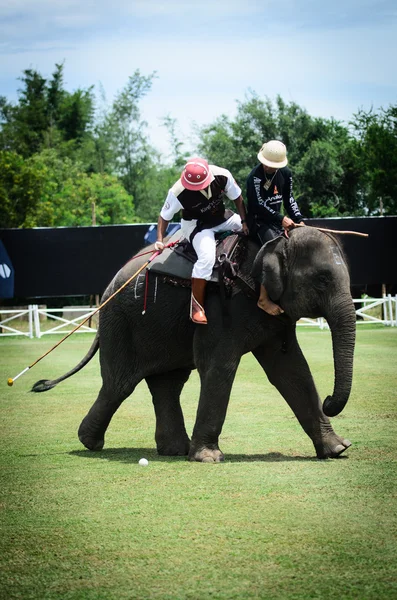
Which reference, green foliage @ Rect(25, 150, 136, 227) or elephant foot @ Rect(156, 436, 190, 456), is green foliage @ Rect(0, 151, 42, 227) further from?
elephant foot @ Rect(156, 436, 190, 456)

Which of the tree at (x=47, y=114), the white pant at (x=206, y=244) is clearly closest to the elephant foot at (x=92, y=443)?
the white pant at (x=206, y=244)

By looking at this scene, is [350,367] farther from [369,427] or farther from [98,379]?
[98,379]

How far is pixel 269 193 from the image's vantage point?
9055 mm

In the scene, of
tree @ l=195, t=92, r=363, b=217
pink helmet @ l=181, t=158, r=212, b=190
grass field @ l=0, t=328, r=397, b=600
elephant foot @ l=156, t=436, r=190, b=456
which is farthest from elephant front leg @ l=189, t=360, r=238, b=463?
tree @ l=195, t=92, r=363, b=217

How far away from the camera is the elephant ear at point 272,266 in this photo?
8.58 metres

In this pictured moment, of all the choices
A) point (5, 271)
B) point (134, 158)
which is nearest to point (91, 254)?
point (5, 271)

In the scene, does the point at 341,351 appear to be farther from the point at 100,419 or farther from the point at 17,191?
the point at 17,191

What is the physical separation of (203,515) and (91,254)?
23282 millimetres

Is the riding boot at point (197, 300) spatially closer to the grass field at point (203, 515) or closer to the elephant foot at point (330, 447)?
the grass field at point (203, 515)

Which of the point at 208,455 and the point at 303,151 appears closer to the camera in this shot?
the point at 208,455

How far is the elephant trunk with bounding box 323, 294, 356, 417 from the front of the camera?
8023 millimetres

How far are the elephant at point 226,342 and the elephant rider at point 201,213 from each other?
0.63 feet

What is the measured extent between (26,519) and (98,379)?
423 inches

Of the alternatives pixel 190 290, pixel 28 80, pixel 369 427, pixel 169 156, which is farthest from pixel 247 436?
pixel 28 80
